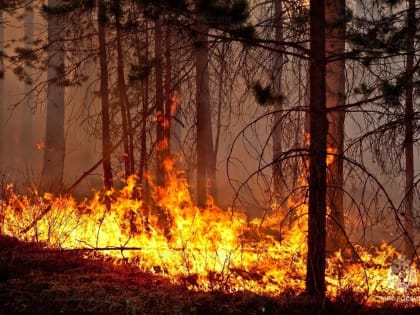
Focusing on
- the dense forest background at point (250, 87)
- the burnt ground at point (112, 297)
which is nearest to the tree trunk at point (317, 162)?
the dense forest background at point (250, 87)

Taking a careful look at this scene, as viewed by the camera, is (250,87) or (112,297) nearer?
(112,297)

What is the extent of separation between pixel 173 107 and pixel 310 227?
13.4ft

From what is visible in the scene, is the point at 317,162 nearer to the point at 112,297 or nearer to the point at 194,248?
the point at 112,297

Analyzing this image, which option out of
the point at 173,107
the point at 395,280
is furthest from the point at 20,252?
the point at 395,280

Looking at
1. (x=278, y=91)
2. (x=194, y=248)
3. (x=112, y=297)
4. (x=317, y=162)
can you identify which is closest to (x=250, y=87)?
(x=317, y=162)

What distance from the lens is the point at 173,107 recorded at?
340 inches

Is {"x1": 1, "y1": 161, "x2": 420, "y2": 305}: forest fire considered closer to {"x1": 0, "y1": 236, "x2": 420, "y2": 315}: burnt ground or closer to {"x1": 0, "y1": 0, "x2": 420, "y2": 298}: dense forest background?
{"x1": 0, "y1": 236, "x2": 420, "y2": 315}: burnt ground

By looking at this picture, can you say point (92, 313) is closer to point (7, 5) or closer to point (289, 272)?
point (289, 272)

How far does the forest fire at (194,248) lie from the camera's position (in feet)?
20.9

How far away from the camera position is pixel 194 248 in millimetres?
7270

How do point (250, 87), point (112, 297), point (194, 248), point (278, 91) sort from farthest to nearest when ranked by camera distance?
1. point (278, 91)
2. point (194, 248)
3. point (250, 87)
4. point (112, 297)

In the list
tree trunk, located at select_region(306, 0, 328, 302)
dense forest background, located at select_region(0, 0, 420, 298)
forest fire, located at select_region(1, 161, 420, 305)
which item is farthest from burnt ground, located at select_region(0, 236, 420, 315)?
dense forest background, located at select_region(0, 0, 420, 298)

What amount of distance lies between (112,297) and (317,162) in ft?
8.21

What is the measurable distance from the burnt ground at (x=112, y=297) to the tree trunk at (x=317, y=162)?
354 mm
